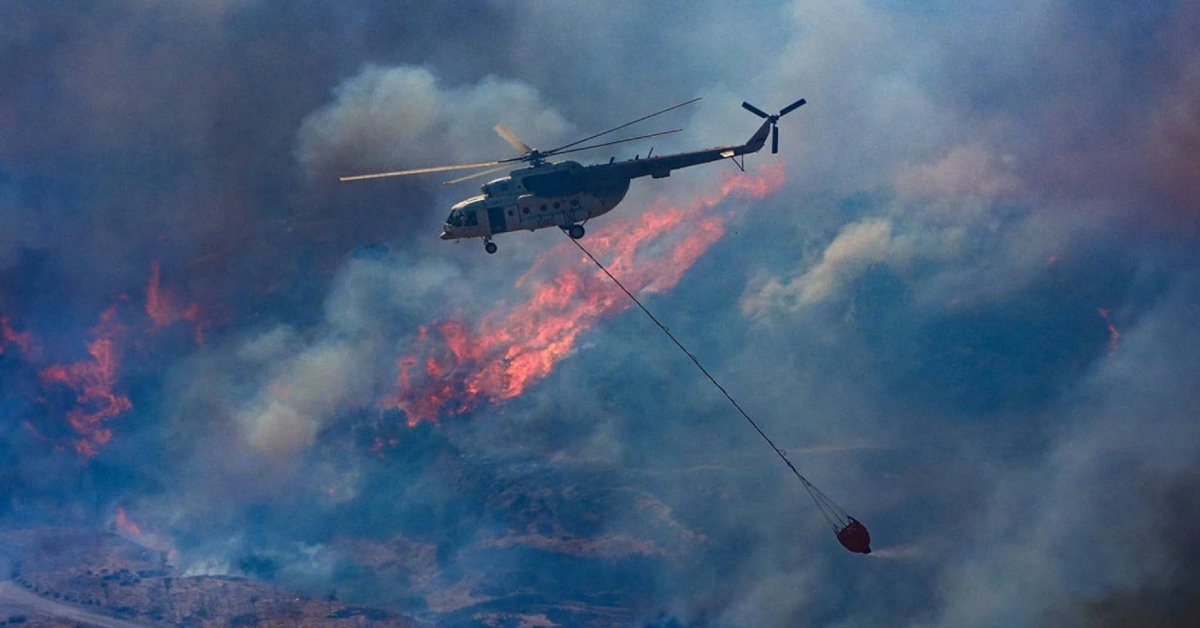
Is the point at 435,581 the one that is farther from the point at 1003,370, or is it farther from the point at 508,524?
the point at 1003,370

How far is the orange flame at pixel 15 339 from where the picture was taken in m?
89.6

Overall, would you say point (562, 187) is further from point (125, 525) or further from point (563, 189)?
point (125, 525)

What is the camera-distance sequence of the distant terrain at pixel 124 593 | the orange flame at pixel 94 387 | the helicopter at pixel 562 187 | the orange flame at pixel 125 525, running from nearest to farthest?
the helicopter at pixel 562 187, the distant terrain at pixel 124 593, the orange flame at pixel 125 525, the orange flame at pixel 94 387

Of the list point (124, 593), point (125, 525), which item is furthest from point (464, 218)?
point (125, 525)

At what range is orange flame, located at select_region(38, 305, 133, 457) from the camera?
8850 cm

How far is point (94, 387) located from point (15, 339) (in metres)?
7.09

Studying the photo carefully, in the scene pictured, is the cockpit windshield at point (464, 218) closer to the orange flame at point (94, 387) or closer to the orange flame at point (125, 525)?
the orange flame at point (94, 387)

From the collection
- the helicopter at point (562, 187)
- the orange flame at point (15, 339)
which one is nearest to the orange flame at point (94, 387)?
the orange flame at point (15, 339)

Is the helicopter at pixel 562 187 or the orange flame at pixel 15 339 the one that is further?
the orange flame at pixel 15 339

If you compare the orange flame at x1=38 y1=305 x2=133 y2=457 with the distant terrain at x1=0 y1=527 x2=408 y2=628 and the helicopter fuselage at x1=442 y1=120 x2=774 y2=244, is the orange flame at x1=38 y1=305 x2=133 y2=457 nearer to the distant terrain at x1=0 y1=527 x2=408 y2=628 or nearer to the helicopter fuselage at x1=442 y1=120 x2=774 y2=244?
the distant terrain at x1=0 y1=527 x2=408 y2=628

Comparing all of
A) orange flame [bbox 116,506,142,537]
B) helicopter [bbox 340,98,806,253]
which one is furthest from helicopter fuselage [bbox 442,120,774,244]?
orange flame [bbox 116,506,142,537]

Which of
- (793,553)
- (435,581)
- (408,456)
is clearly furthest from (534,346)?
(793,553)

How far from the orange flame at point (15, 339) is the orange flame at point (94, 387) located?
2249 millimetres

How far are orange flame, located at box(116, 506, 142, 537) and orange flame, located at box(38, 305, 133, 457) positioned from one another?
16.1ft
